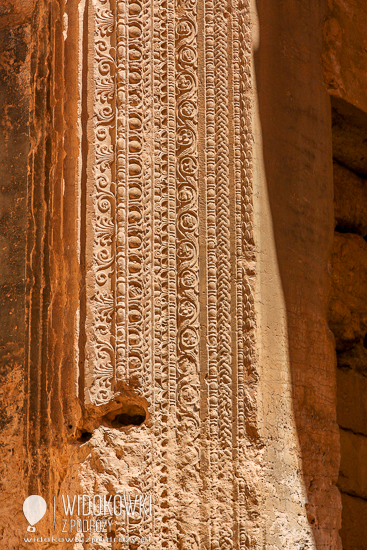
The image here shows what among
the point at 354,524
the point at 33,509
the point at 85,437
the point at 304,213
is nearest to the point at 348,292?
the point at 304,213

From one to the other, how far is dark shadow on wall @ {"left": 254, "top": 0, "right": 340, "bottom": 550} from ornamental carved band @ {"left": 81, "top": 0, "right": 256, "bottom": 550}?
153mm

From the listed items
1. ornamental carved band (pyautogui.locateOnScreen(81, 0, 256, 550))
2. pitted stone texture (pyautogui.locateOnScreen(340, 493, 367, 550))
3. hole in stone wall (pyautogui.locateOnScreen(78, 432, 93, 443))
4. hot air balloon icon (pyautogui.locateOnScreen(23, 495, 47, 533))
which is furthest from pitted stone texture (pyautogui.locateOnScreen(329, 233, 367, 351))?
hot air balloon icon (pyautogui.locateOnScreen(23, 495, 47, 533))

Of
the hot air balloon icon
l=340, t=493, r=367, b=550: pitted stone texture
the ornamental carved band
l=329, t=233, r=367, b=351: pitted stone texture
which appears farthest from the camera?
l=329, t=233, r=367, b=351: pitted stone texture

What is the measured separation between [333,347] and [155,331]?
0.85 m

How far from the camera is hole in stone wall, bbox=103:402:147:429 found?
2532 millimetres

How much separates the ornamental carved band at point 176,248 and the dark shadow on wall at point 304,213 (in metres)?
0.15

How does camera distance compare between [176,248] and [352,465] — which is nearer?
[176,248]

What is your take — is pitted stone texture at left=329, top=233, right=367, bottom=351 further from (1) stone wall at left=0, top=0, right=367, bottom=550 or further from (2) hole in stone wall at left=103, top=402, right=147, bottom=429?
(2) hole in stone wall at left=103, top=402, right=147, bottom=429

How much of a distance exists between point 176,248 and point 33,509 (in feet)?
3.84

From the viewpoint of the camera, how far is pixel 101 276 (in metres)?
2.57

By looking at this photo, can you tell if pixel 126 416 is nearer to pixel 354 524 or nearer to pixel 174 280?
pixel 174 280

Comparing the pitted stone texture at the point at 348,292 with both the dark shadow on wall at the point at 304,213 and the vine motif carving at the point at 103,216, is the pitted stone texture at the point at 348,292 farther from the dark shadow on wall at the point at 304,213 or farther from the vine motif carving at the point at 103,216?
the vine motif carving at the point at 103,216

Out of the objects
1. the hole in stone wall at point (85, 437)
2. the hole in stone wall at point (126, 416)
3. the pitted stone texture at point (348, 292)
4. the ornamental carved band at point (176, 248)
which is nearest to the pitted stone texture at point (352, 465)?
the pitted stone texture at point (348, 292)

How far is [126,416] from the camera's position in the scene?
258cm
